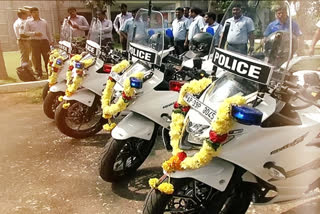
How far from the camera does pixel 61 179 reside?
12.9 ft

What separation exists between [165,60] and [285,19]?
93.8 inches

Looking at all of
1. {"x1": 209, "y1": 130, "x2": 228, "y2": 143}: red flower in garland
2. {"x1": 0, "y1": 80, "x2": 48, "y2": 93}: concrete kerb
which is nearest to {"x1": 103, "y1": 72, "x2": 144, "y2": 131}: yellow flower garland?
{"x1": 209, "y1": 130, "x2": 228, "y2": 143}: red flower in garland

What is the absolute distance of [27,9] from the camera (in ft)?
33.9

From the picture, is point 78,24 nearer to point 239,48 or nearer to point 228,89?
point 239,48

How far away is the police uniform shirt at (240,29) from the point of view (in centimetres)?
274

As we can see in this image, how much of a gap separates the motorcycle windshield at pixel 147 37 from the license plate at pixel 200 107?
125 centimetres

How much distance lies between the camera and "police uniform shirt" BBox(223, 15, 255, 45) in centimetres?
274

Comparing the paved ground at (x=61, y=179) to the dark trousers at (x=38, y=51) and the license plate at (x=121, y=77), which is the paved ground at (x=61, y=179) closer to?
the license plate at (x=121, y=77)

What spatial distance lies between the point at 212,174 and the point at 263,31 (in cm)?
109

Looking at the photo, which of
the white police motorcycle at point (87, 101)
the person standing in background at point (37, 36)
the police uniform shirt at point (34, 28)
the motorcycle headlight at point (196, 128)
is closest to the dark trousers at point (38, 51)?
the person standing in background at point (37, 36)

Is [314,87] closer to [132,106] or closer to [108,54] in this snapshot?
[132,106]

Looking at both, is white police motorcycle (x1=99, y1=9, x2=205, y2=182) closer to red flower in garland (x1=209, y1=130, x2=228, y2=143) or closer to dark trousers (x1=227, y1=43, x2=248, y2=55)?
dark trousers (x1=227, y1=43, x2=248, y2=55)

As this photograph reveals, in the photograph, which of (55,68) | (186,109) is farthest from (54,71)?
(186,109)

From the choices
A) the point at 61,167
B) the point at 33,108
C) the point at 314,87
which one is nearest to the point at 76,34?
the point at 33,108
